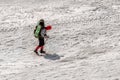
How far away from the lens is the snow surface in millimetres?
13508

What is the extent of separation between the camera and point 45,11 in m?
20.0

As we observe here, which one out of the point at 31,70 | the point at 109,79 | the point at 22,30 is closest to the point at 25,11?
the point at 22,30

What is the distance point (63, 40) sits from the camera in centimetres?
1645

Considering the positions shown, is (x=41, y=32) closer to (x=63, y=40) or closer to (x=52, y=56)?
(x=52, y=56)

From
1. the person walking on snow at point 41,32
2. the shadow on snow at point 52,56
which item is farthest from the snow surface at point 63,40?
the person walking on snow at point 41,32

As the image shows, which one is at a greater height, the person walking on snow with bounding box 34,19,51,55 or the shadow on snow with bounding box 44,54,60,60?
the person walking on snow with bounding box 34,19,51,55

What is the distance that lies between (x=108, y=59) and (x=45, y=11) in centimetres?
684

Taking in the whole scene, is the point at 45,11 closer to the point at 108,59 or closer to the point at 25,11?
the point at 25,11

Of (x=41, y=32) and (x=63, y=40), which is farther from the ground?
(x=41, y=32)

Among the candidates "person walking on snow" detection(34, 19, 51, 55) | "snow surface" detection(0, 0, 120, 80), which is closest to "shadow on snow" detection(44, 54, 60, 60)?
"snow surface" detection(0, 0, 120, 80)

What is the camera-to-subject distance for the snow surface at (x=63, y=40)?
13508 mm

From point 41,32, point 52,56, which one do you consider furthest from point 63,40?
point 41,32

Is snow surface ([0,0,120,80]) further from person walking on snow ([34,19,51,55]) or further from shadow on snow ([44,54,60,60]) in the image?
person walking on snow ([34,19,51,55])

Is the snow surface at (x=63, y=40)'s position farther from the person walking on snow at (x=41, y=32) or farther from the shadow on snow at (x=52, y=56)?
the person walking on snow at (x=41, y=32)
